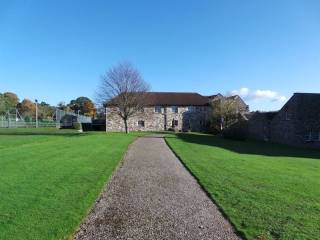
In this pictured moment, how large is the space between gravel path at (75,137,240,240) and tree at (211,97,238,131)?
4800cm

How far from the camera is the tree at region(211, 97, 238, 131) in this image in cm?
5922

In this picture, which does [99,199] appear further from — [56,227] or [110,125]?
[110,125]

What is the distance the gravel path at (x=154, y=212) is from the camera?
647 cm

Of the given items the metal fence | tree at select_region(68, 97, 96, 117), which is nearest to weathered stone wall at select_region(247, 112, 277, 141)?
the metal fence

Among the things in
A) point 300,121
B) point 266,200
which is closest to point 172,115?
point 300,121

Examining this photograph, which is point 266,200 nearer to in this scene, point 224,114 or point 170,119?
point 224,114

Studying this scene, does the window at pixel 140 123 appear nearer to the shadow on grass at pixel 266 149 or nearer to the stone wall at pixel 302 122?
the stone wall at pixel 302 122

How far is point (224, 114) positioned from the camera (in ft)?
195

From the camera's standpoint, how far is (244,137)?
43.5 metres

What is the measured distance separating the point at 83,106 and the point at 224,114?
289 feet

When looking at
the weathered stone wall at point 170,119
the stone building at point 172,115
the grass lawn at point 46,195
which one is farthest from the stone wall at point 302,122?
the grass lawn at point 46,195

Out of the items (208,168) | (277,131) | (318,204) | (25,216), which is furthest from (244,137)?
(25,216)

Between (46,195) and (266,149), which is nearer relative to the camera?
(46,195)

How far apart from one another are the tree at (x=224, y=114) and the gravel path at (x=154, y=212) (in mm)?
47998
